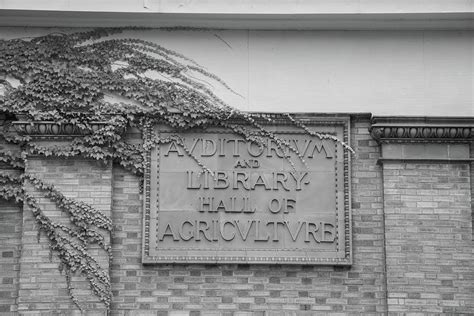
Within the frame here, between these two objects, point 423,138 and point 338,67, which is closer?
point 423,138

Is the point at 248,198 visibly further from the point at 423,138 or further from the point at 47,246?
the point at 47,246

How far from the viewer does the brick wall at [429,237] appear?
10.6m

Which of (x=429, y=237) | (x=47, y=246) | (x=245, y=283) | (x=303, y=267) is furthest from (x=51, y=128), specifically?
(x=429, y=237)

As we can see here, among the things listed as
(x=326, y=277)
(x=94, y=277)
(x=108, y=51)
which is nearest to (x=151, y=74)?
(x=108, y=51)

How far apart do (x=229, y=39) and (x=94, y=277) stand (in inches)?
140

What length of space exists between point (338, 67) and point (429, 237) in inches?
98.0

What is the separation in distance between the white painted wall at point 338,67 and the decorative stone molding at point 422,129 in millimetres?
248

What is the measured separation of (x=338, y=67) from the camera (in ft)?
36.7

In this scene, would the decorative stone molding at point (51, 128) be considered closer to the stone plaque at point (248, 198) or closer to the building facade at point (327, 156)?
the building facade at point (327, 156)

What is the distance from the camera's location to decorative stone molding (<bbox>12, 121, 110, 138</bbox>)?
35.5ft

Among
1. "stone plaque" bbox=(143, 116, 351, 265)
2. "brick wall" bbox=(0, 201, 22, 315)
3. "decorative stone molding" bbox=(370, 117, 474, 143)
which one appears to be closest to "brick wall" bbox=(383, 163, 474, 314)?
"decorative stone molding" bbox=(370, 117, 474, 143)

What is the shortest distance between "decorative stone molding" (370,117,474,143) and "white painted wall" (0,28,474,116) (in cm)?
25

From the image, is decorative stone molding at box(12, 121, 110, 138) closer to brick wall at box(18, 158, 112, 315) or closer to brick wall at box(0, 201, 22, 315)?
brick wall at box(18, 158, 112, 315)

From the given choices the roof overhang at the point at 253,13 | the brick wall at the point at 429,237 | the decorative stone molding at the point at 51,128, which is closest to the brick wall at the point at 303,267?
the brick wall at the point at 429,237
